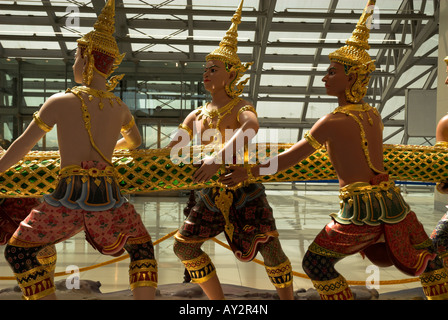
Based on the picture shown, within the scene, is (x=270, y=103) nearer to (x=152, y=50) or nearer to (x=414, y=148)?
(x=152, y=50)

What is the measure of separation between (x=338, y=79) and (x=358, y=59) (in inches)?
5.1

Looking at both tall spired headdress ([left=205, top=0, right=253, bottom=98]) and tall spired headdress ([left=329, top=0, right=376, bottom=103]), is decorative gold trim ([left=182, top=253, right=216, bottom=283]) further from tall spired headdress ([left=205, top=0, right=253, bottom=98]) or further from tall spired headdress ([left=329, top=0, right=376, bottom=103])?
tall spired headdress ([left=329, top=0, right=376, bottom=103])

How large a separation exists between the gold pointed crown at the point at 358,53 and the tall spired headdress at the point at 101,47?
3.48ft

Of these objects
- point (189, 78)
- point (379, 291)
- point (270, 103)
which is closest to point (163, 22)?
point (189, 78)

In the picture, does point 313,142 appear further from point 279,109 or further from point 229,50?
point 279,109

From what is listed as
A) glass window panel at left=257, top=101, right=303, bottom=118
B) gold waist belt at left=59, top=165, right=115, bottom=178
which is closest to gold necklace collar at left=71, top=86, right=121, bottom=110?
gold waist belt at left=59, top=165, right=115, bottom=178

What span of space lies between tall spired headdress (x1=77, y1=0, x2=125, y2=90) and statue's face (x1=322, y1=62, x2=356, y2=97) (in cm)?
104

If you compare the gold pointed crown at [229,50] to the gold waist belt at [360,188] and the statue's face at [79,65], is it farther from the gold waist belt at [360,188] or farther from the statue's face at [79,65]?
the gold waist belt at [360,188]

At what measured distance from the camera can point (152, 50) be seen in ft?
44.4

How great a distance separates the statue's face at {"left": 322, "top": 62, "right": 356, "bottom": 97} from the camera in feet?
7.72

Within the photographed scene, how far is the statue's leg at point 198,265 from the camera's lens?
2.80 m

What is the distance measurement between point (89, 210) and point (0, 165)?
1.46ft

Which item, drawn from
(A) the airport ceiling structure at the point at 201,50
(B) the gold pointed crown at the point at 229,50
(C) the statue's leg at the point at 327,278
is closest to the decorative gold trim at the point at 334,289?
(C) the statue's leg at the point at 327,278

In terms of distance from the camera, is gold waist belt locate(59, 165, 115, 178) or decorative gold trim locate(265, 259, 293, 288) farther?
decorative gold trim locate(265, 259, 293, 288)
